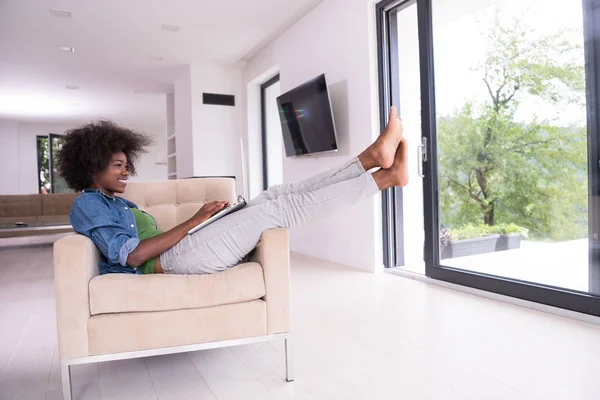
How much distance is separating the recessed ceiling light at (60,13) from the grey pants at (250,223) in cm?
376

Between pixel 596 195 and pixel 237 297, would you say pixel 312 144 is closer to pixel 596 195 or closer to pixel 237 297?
pixel 596 195

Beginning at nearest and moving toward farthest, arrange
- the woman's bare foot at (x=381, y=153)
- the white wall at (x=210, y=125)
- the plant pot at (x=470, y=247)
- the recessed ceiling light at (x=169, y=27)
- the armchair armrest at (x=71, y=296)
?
the armchair armrest at (x=71, y=296) < the woman's bare foot at (x=381, y=153) < the plant pot at (x=470, y=247) < the recessed ceiling light at (x=169, y=27) < the white wall at (x=210, y=125)

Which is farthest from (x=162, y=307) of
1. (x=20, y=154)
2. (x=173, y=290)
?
(x=20, y=154)

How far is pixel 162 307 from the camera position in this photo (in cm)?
150

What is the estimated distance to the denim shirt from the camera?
5.19ft

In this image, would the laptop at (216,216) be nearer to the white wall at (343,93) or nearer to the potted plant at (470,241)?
the potted plant at (470,241)

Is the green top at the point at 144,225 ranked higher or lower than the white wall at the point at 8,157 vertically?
lower

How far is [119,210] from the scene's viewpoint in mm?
1772

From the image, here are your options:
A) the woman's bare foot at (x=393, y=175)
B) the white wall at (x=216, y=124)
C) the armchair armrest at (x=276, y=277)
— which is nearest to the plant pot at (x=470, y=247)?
the woman's bare foot at (x=393, y=175)

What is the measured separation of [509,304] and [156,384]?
6.48 ft

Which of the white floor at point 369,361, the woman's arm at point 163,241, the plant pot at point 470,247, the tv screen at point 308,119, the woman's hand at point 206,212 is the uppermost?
the tv screen at point 308,119

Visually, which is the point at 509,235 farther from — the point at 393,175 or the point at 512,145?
the point at 393,175

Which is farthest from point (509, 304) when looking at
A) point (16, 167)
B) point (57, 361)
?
point (16, 167)

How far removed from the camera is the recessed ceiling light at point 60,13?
168 inches
